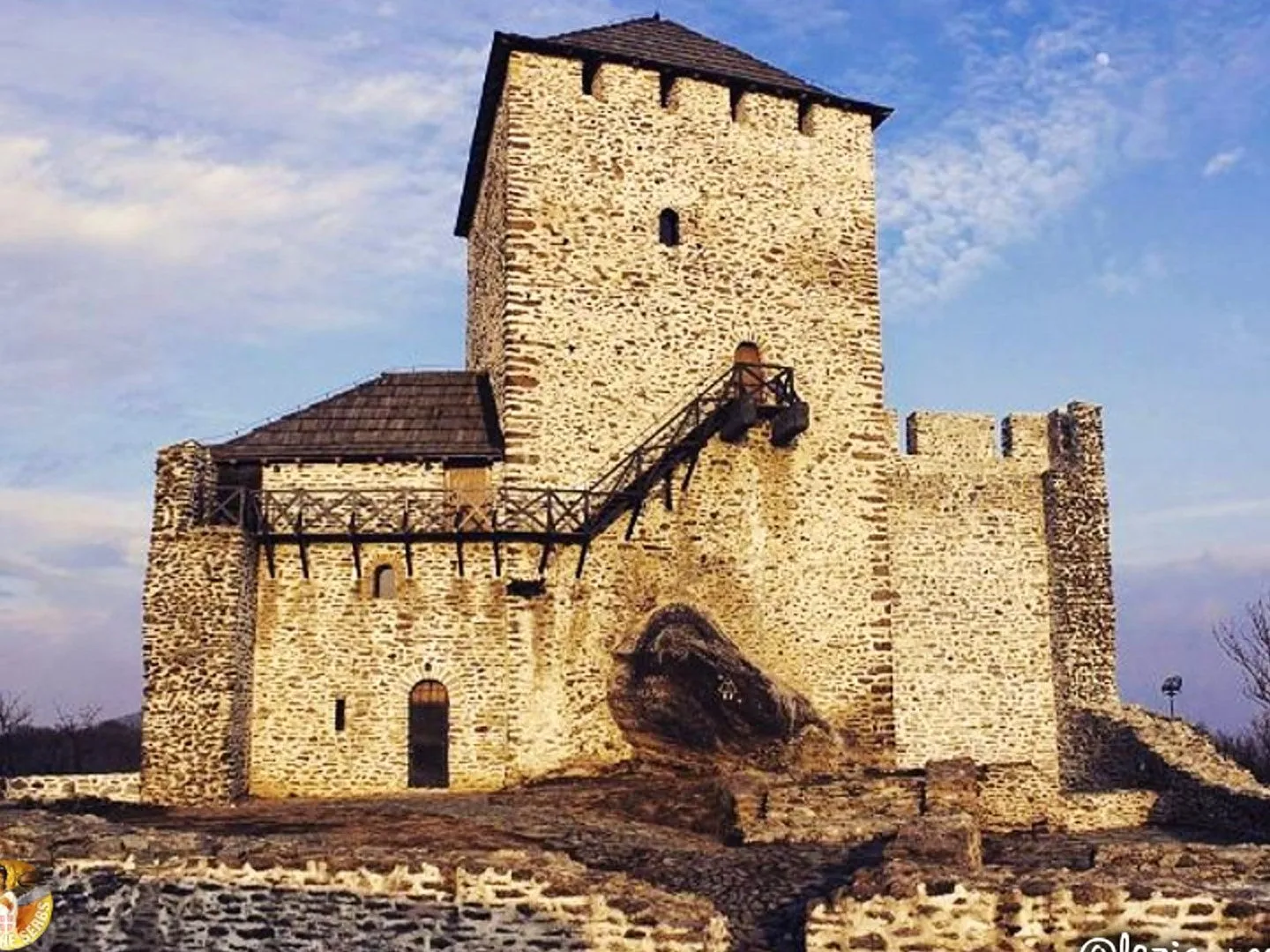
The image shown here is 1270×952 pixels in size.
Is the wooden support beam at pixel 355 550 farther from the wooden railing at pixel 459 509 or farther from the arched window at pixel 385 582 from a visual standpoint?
the arched window at pixel 385 582

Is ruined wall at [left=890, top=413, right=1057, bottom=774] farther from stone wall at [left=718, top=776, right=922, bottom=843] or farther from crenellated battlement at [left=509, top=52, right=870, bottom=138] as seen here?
stone wall at [left=718, top=776, right=922, bottom=843]

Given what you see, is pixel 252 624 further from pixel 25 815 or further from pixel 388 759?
pixel 25 815

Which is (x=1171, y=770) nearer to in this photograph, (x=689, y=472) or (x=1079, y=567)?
(x=1079, y=567)

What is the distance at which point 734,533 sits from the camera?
19.5m

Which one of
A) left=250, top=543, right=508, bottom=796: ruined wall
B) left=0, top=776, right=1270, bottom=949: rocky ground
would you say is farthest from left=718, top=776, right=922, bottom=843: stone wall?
left=250, top=543, right=508, bottom=796: ruined wall

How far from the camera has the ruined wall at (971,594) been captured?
23016 mm

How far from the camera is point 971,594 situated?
23.5 meters

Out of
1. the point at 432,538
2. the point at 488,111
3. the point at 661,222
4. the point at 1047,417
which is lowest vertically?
the point at 432,538

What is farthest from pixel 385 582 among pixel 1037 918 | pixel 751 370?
pixel 1037 918

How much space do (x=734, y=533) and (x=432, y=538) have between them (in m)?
4.80

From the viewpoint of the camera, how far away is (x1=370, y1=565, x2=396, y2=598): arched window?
18391 millimetres

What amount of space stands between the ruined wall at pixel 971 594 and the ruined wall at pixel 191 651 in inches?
476

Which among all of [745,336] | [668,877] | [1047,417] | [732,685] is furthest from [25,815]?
[1047,417]

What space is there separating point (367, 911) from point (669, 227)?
1381cm
